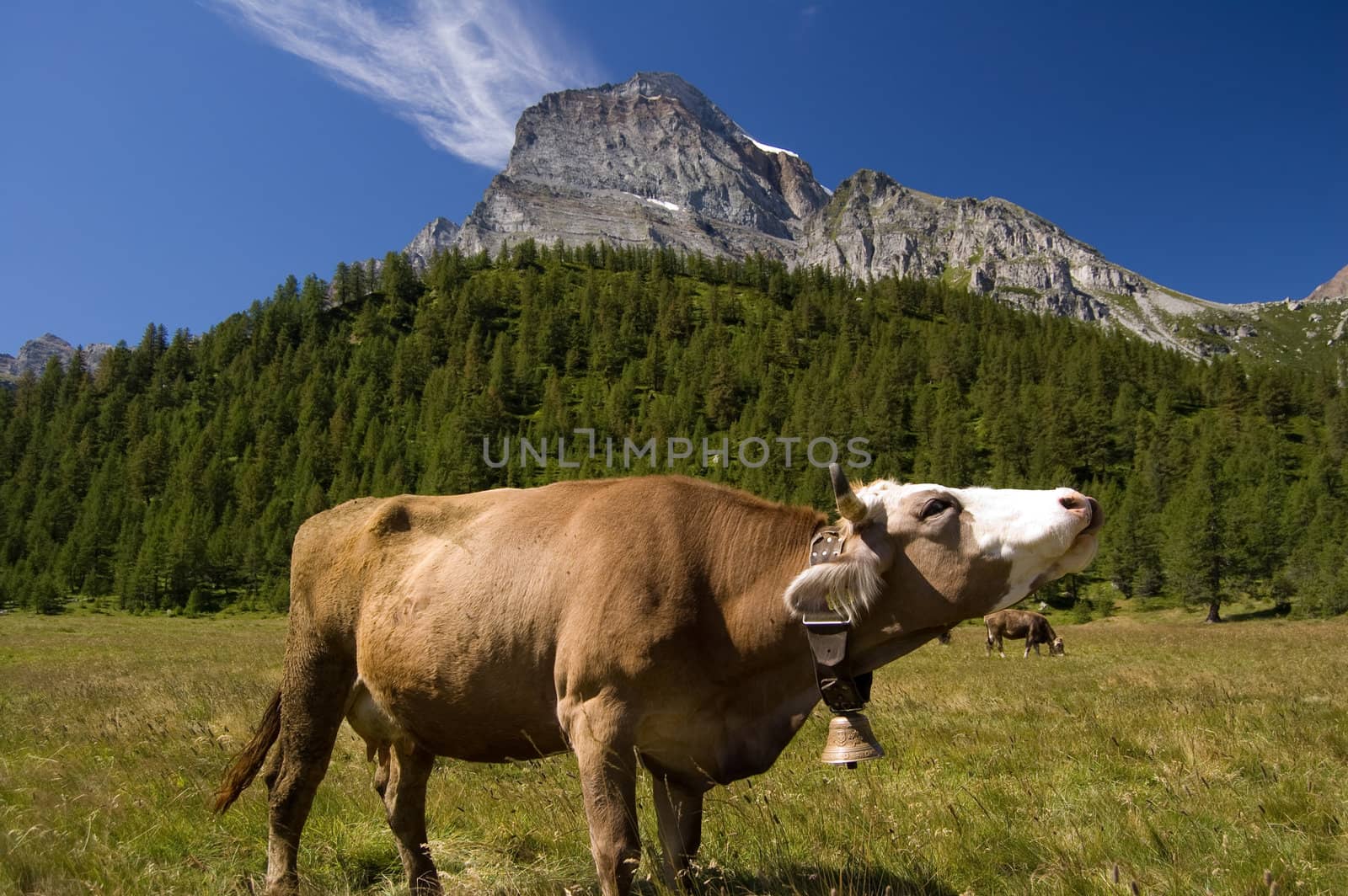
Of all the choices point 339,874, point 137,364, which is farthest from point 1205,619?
point 137,364

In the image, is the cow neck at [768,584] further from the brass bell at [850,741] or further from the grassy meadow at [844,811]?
the grassy meadow at [844,811]

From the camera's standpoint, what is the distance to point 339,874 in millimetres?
4914

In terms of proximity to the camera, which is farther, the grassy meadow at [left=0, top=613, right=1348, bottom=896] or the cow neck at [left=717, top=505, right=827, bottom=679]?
the grassy meadow at [left=0, top=613, right=1348, bottom=896]

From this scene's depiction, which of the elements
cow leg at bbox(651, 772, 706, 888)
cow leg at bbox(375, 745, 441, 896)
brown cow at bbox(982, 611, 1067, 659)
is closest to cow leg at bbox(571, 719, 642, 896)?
cow leg at bbox(651, 772, 706, 888)

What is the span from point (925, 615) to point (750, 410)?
129878 millimetres

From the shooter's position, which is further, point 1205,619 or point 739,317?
point 739,317

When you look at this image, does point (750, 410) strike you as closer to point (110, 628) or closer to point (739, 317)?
point (739, 317)

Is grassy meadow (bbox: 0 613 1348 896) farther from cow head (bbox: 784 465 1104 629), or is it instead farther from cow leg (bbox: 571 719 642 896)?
cow head (bbox: 784 465 1104 629)

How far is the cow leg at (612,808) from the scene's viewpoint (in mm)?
3270

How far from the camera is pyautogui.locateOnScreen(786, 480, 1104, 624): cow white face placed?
3.19m

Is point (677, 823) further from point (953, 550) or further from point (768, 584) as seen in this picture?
point (953, 550)

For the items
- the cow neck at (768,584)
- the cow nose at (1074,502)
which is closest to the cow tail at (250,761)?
the cow neck at (768,584)

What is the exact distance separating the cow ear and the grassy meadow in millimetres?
1144

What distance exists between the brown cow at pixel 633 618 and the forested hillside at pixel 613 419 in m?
75.8
